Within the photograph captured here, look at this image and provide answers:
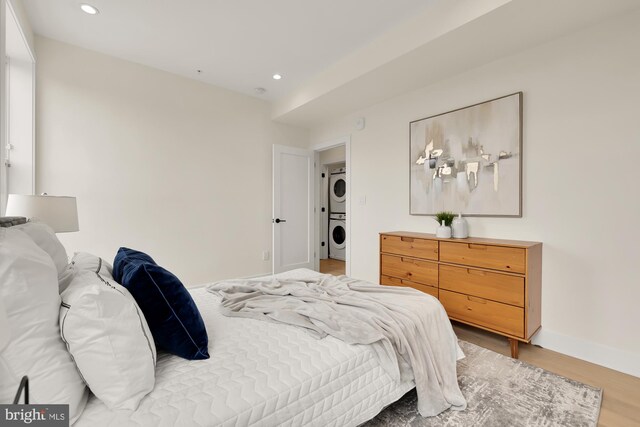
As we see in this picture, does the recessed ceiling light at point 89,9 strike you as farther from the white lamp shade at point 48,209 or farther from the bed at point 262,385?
the bed at point 262,385

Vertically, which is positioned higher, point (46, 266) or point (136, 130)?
point (136, 130)

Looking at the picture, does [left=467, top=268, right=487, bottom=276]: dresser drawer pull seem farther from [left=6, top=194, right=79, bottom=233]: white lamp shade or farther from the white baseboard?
[left=6, top=194, right=79, bottom=233]: white lamp shade

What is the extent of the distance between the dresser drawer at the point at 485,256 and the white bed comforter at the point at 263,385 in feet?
4.18

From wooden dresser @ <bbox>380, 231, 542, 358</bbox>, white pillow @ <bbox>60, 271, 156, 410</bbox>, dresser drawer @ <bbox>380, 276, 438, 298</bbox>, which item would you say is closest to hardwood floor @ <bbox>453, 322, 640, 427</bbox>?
wooden dresser @ <bbox>380, 231, 542, 358</bbox>

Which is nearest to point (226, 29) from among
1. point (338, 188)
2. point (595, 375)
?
point (595, 375)

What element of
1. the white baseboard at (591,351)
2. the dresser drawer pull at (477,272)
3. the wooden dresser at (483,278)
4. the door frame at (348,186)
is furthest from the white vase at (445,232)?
the door frame at (348,186)

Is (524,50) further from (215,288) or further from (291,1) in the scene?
(215,288)

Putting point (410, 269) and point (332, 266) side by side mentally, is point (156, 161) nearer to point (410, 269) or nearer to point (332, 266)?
point (410, 269)

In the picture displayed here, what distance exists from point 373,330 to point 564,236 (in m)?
1.92

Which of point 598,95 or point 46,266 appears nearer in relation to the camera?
point 46,266

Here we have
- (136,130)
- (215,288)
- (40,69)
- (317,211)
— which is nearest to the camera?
(215,288)

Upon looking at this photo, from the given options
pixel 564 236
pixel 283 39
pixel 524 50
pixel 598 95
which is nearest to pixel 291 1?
pixel 283 39

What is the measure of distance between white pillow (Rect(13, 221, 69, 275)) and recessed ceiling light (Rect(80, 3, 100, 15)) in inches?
81.0

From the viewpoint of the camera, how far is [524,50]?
241cm
